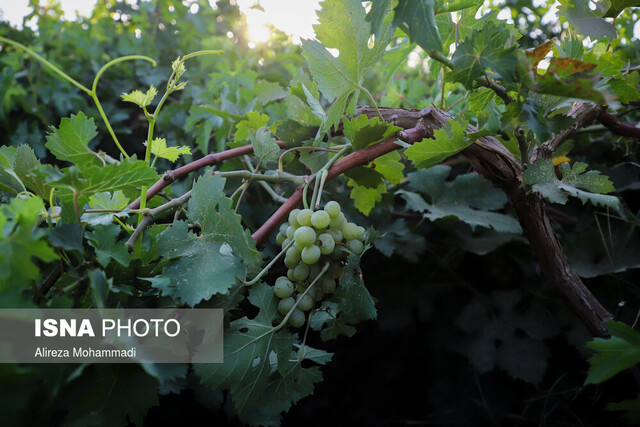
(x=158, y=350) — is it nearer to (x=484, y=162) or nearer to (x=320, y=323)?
(x=320, y=323)

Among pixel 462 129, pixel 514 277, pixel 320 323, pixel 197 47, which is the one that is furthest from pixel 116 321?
pixel 197 47

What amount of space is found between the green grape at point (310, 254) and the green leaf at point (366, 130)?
0.22 meters

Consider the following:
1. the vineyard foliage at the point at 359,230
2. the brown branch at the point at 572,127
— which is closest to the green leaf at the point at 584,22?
the vineyard foliage at the point at 359,230

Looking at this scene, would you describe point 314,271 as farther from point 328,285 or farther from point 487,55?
point 487,55

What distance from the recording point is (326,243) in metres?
0.63

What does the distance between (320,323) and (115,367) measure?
30cm

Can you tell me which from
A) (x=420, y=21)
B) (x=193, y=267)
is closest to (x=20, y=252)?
A: (x=193, y=267)

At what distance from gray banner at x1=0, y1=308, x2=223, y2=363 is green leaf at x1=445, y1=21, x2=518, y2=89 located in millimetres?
493

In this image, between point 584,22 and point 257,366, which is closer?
point 257,366

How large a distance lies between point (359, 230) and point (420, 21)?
1.01ft

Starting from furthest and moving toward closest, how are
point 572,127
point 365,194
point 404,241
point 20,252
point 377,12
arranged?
point 404,241, point 365,194, point 572,127, point 377,12, point 20,252

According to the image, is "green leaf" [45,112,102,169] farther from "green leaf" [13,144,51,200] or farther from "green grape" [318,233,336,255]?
"green grape" [318,233,336,255]

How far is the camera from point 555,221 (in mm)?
1131

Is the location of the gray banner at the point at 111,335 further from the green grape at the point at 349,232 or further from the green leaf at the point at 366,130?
the green leaf at the point at 366,130
